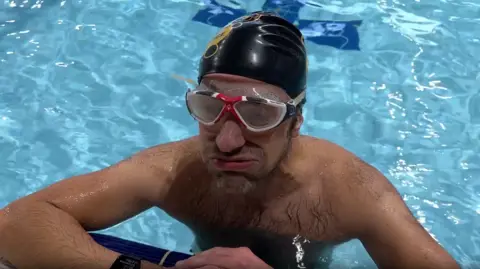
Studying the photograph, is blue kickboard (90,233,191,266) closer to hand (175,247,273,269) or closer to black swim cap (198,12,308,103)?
hand (175,247,273,269)

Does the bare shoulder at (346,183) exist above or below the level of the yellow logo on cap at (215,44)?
below

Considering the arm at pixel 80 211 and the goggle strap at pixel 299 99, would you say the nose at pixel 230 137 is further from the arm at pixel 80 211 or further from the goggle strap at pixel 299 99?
the arm at pixel 80 211

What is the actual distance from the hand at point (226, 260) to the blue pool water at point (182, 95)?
45.7 inches

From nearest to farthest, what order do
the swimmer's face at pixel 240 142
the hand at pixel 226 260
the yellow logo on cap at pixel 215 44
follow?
1. the hand at pixel 226 260
2. the swimmer's face at pixel 240 142
3. the yellow logo on cap at pixel 215 44

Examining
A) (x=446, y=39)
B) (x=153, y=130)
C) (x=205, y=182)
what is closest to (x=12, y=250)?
(x=205, y=182)

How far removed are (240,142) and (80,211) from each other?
0.78 meters

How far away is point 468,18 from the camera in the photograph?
5.78 meters

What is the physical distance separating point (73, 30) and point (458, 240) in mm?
3486

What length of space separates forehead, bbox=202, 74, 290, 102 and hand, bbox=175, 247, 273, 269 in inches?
24.3

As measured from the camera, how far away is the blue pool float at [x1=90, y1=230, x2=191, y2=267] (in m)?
2.85

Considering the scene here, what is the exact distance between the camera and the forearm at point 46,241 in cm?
255

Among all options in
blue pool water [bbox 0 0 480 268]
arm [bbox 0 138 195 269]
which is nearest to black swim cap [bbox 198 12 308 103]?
arm [bbox 0 138 195 269]

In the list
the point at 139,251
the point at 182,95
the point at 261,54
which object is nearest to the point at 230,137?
the point at 261,54

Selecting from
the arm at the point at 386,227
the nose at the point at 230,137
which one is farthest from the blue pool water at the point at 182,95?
the nose at the point at 230,137
